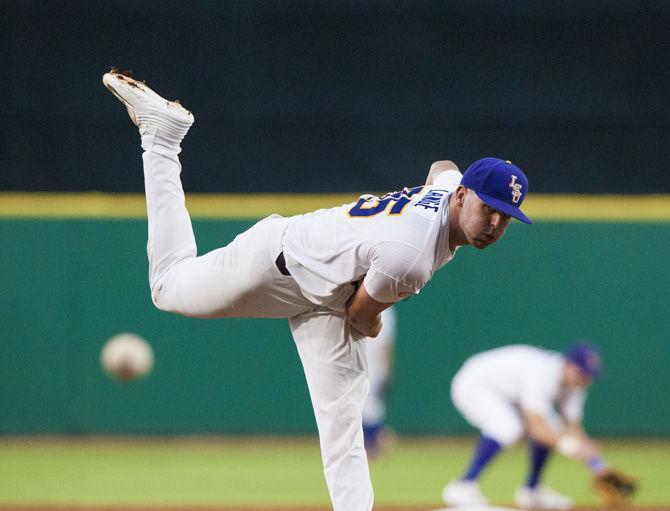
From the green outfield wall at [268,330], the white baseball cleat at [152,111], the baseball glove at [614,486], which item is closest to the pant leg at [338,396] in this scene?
the white baseball cleat at [152,111]

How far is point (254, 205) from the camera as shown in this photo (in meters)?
9.45

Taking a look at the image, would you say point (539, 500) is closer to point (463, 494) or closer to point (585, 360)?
point (463, 494)

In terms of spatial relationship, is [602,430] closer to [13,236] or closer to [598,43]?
[598,43]

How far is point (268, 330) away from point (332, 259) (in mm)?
5468

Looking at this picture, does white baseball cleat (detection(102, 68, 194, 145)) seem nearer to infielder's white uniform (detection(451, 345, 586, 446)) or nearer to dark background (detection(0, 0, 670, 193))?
infielder's white uniform (detection(451, 345, 586, 446))

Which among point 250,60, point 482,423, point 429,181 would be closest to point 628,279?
point 482,423

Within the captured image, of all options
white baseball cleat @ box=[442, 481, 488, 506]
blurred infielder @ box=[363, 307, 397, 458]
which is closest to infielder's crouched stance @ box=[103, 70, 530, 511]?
white baseball cleat @ box=[442, 481, 488, 506]

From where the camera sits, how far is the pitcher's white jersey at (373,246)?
3.75m

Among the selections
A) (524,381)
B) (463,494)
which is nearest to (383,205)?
(463,494)

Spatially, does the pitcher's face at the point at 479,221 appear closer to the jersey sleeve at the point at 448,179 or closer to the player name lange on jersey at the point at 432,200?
the player name lange on jersey at the point at 432,200

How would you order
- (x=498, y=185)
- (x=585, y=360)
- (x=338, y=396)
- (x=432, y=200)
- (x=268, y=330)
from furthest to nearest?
(x=268, y=330)
(x=585, y=360)
(x=338, y=396)
(x=432, y=200)
(x=498, y=185)

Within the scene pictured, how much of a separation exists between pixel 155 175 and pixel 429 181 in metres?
1.06

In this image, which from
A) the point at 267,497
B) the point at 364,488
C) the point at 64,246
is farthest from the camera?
the point at 64,246

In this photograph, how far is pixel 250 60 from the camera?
959 centimetres
